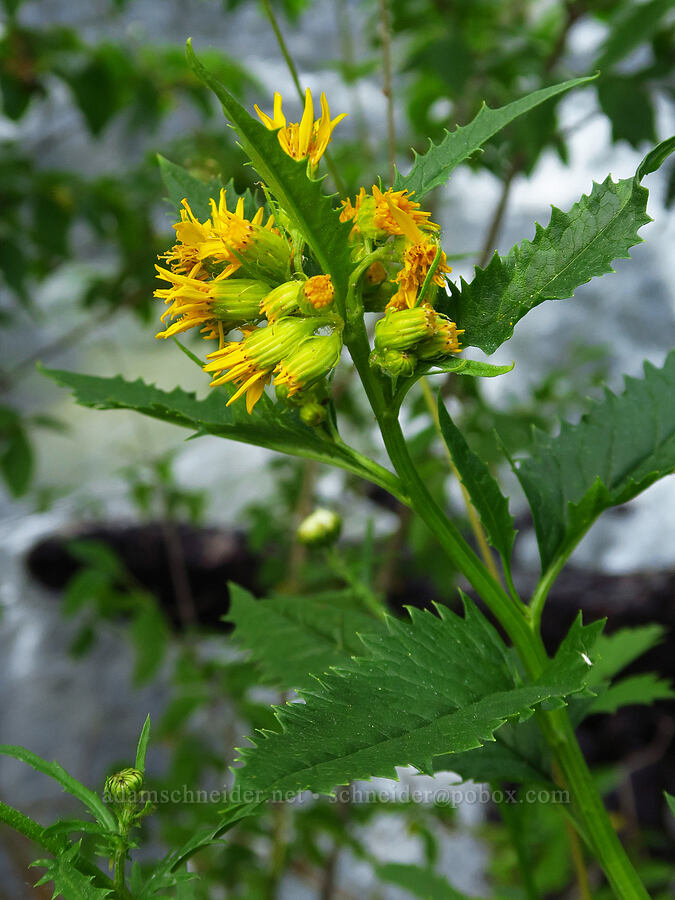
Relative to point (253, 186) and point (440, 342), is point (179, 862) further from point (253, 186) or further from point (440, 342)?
point (253, 186)

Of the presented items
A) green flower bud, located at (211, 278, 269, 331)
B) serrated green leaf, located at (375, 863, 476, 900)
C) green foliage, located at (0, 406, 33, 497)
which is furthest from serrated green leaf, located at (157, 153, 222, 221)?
green foliage, located at (0, 406, 33, 497)

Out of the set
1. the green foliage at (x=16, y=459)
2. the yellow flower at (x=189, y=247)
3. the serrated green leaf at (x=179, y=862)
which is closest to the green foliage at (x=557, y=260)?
the yellow flower at (x=189, y=247)

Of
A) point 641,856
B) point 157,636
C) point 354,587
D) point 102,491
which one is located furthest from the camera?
point 102,491

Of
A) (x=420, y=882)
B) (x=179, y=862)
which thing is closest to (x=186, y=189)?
(x=179, y=862)

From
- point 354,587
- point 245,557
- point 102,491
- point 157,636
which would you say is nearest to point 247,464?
point 102,491

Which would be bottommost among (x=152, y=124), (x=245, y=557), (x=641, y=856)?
(x=641, y=856)

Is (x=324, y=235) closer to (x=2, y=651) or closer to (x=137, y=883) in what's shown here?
(x=137, y=883)

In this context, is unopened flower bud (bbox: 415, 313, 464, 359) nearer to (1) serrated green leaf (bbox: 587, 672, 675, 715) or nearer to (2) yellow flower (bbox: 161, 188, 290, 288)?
(2) yellow flower (bbox: 161, 188, 290, 288)
